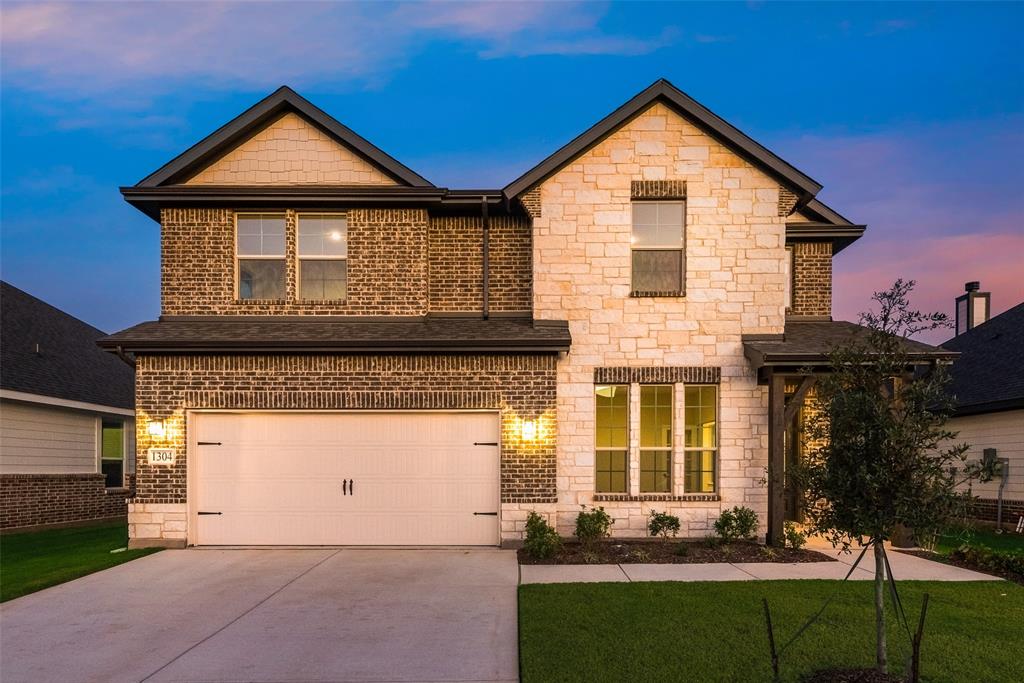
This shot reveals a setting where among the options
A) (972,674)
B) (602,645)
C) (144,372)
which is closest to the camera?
(972,674)

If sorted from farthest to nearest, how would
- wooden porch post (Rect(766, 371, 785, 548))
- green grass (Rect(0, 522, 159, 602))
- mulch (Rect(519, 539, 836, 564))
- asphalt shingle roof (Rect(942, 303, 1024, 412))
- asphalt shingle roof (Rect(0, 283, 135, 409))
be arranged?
asphalt shingle roof (Rect(0, 283, 135, 409)) < asphalt shingle roof (Rect(942, 303, 1024, 412)) < wooden porch post (Rect(766, 371, 785, 548)) < mulch (Rect(519, 539, 836, 564)) < green grass (Rect(0, 522, 159, 602))

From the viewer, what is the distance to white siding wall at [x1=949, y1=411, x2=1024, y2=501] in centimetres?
1356

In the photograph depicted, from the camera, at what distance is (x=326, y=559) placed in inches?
389

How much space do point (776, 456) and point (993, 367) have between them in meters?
9.41

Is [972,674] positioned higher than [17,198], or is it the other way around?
[17,198]

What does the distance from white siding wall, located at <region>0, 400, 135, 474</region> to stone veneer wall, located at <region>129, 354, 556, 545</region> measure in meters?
5.65

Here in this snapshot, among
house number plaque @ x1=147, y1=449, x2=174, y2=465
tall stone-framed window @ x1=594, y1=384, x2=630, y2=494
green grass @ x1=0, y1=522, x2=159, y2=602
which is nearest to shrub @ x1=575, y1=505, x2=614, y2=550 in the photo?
tall stone-framed window @ x1=594, y1=384, x2=630, y2=494

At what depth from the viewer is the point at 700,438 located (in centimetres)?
Result: 1127

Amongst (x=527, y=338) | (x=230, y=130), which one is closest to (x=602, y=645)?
(x=527, y=338)

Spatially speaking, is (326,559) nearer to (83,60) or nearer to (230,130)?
(230,130)

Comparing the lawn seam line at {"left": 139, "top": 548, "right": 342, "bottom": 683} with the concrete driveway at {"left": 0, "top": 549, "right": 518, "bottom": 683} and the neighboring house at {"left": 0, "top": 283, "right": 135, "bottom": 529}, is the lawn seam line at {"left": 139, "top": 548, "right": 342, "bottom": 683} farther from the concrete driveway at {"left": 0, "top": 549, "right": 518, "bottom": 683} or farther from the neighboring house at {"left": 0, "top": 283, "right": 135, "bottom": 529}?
the neighboring house at {"left": 0, "top": 283, "right": 135, "bottom": 529}

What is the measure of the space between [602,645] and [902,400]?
3.51 meters

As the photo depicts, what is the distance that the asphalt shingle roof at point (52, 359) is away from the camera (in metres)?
14.3

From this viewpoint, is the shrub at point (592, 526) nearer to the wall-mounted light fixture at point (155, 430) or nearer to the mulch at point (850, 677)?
the mulch at point (850, 677)
